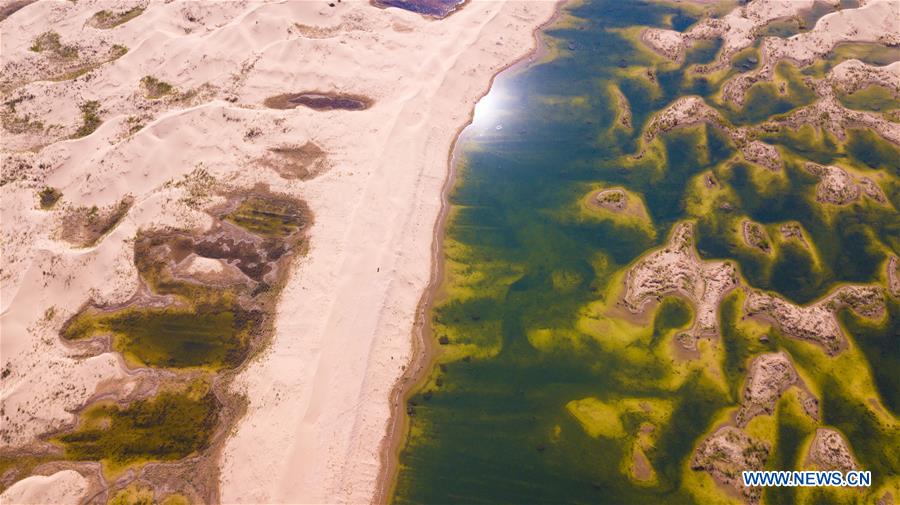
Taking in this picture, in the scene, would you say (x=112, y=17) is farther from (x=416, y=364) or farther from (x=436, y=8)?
(x=416, y=364)

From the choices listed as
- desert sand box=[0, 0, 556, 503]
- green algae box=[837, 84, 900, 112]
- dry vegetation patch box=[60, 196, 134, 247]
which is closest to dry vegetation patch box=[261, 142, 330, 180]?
desert sand box=[0, 0, 556, 503]

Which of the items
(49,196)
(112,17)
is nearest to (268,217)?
(49,196)

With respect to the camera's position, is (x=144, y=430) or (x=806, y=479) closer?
(x=806, y=479)

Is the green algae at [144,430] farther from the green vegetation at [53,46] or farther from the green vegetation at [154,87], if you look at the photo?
the green vegetation at [53,46]

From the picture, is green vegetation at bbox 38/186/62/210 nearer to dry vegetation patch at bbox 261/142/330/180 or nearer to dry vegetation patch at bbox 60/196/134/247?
dry vegetation patch at bbox 60/196/134/247

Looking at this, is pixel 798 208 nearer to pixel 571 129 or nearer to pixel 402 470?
pixel 571 129

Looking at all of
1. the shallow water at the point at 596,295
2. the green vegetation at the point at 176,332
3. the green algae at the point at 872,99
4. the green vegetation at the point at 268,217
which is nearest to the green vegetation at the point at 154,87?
the green vegetation at the point at 268,217
